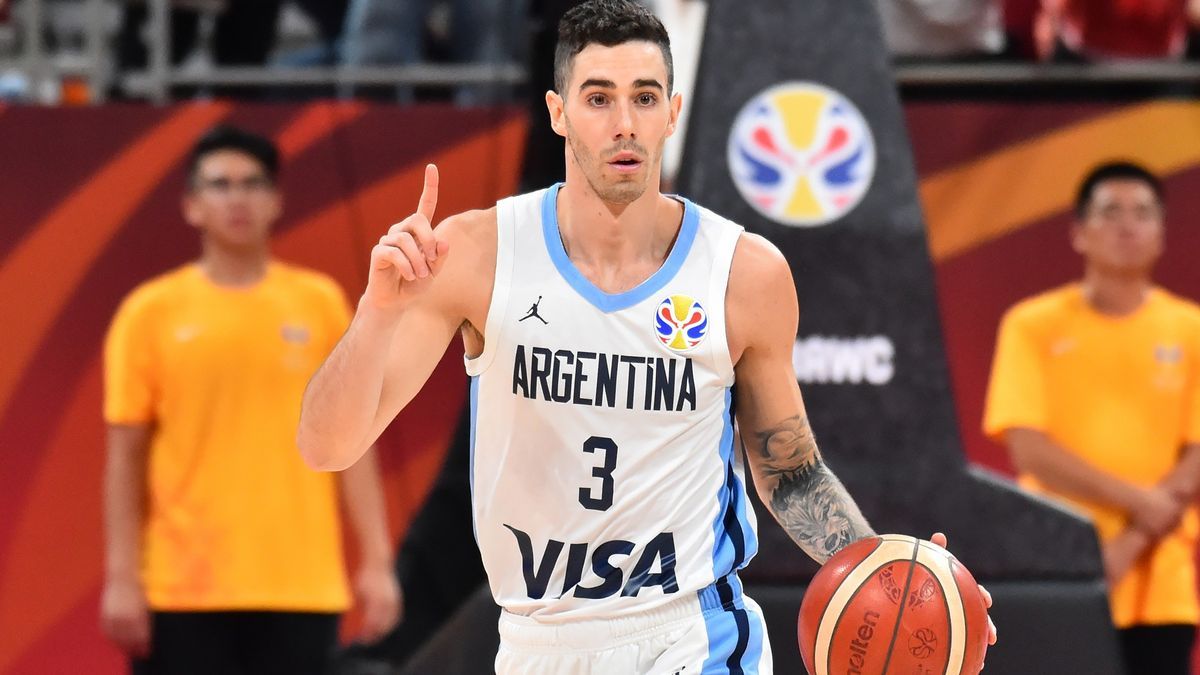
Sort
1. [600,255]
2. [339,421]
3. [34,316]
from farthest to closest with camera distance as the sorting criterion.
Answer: [34,316] → [600,255] → [339,421]

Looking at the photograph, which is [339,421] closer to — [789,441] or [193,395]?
[789,441]

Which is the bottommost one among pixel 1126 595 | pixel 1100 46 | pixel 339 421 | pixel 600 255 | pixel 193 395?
pixel 1126 595

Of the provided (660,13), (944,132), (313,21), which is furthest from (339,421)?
(313,21)

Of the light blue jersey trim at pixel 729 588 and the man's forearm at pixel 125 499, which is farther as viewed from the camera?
the man's forearm at pixel 125 499

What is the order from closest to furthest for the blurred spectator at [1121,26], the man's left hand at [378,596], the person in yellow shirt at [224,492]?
the person in yellow shirt at [224,492] → the man's left hand at [378,596] → the blurred spectator at [1121,26]

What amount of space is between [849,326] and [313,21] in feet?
13.7

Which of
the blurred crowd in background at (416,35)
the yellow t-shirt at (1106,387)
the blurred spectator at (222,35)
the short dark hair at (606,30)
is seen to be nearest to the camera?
the short dark hair at (606,30)

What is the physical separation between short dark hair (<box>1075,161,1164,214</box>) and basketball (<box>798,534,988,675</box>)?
3386mm

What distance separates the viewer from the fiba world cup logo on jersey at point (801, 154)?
20.0ft

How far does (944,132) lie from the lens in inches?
328

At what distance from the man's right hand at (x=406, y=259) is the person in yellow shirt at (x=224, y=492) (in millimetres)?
2847

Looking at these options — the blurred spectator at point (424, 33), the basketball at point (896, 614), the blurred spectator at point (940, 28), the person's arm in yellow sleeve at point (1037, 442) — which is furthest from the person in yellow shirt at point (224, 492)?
the blurred spectator at point (940, 28)

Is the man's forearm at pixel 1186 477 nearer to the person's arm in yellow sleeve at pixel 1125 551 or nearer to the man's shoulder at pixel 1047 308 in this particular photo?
the person's arm in yellow sleeve at pixel 1125 551

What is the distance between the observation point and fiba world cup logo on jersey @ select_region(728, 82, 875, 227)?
6.09 meters
